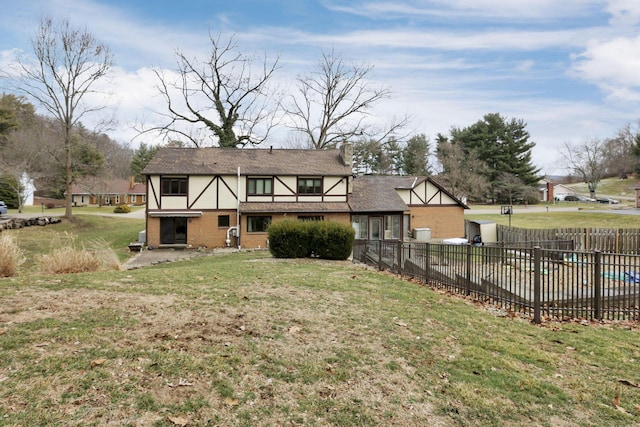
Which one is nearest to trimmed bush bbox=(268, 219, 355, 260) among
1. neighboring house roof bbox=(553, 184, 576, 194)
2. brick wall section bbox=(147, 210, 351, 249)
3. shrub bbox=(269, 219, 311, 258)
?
shrub bbox=(269, 219, 311, 258)

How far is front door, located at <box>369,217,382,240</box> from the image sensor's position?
2636cm

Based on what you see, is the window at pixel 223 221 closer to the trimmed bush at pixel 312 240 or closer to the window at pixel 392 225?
the trimmed bush at pixel 312 240

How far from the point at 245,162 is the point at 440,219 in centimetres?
1639

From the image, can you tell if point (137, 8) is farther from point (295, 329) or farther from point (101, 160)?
point (101, 160)

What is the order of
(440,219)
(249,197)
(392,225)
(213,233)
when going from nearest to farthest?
(213,233), (249,197), (392,225), (440,219)

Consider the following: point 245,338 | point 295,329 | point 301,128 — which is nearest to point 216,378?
point 245,338

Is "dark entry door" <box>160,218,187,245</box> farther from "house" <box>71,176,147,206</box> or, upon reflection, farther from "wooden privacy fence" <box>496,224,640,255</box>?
"house" <box>71,176,147,206</box>

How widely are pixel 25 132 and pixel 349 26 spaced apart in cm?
4201

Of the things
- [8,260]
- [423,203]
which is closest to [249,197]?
[423,203]

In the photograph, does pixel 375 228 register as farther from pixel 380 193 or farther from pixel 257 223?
pixel 257 223

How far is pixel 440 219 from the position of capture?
3005 cm

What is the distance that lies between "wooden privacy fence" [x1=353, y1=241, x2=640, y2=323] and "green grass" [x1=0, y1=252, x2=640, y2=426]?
3.12ft

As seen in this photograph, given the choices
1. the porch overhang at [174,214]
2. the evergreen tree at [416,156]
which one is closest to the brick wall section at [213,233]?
the porch overhang at [174,214]

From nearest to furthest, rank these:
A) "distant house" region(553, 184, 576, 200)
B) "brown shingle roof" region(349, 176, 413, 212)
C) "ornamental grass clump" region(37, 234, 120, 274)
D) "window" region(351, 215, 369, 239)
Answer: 1. "ornamental grass clump" region(37, 234, 120, 274)
2. "brown shingle roof" region(349, 176, 413, 212)
3. "window" region(351, 215, 369, 239)
4. "distant house" region(553, 184, 576, 200)
